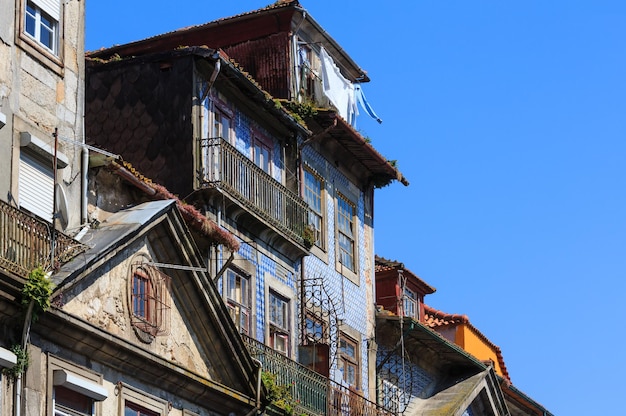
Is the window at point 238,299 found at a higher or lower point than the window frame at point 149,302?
higher

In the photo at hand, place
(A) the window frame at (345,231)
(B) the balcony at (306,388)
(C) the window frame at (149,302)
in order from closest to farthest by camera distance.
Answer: (C) the window frame at (149,302) → (B) the balcony at (306,388) → (A) the window frame at (345,231)

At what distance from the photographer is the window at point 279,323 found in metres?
31.2

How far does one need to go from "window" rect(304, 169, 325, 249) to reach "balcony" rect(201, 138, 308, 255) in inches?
52.2

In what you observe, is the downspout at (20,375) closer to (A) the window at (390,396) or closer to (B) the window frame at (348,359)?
(B) the window frame at (348,359)

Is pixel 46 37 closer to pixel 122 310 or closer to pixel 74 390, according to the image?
pixel 122 310

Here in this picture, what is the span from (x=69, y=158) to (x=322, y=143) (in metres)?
10.7

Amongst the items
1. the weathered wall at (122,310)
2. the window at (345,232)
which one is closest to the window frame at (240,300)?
the weathered wall at (122,310)

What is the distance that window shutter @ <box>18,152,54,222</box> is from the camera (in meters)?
23.6

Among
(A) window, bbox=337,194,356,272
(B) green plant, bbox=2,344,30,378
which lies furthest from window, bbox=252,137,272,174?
(B) green plant, bbox=2,344,30,378

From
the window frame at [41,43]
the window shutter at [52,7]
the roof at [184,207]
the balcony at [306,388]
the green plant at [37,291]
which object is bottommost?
the green plant at [37,291]

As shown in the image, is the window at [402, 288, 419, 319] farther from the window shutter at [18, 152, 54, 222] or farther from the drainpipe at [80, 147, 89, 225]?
the window shutter at [18, 152, 54, 222]

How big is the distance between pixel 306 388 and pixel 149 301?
587 cm

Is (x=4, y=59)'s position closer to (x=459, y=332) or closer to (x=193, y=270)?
(x=193, y=270)

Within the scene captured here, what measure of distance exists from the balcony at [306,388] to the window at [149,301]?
299 centimetres
